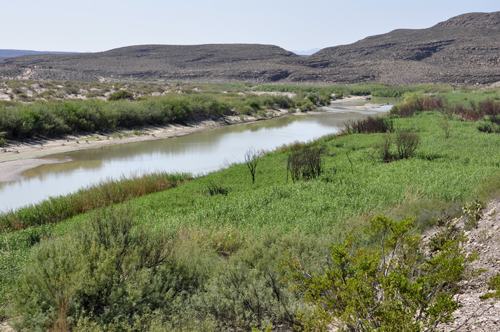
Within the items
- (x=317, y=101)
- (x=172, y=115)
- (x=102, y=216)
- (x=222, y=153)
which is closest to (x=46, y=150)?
(x=222, y=153)

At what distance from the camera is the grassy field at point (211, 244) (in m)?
4.22

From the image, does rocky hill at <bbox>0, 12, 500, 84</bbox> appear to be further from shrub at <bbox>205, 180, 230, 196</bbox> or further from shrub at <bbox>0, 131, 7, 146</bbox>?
shrub at <bbox>205, 180, 230, 196</bbox>

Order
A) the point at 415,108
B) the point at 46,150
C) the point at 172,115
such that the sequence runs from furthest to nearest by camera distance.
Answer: the point at 415,108 → the point at 172,115 → the point at 46,150

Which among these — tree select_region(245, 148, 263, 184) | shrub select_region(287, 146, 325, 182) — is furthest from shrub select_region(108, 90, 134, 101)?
shrub select_region(287, 146, 325, 182)

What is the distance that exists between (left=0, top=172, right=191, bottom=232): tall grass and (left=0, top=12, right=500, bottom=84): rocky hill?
218ft

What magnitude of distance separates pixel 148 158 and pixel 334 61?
94831 millimetres

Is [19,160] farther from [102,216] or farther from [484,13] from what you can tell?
[484,13]

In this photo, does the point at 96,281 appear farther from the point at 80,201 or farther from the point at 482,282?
the point at 80,201

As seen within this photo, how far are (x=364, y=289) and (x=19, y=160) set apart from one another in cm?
1980

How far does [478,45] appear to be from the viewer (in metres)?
86.4

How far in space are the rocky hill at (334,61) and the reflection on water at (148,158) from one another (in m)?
55.5

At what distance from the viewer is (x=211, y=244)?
6.79 meters

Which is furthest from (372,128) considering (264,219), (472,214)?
(472,214)

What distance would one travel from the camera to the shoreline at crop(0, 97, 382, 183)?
17.5 meters
